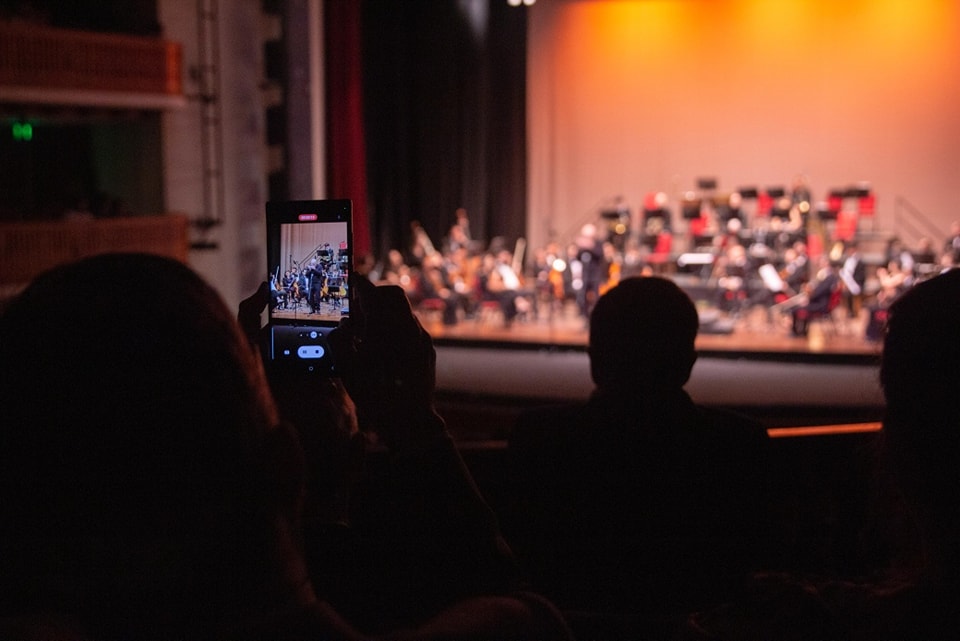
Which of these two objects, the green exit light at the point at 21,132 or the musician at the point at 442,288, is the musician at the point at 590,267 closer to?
the musician at the point at 442,288

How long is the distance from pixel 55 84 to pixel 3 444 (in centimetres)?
1060

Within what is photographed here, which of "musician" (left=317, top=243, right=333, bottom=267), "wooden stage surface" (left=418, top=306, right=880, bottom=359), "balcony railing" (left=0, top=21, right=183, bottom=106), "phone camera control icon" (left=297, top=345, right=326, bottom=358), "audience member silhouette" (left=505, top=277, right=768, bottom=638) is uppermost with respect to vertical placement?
"balcony railing" (left=0, top=21, right=183, bottom=106)

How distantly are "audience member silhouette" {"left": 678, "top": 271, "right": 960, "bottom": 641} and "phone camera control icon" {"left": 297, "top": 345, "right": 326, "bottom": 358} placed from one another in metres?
0.52

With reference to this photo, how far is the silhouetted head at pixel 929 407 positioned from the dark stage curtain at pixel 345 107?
13009 millimetres

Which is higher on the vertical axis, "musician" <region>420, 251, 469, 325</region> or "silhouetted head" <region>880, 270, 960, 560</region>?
"silhouetted head" <region>880, 270, 960, 560</region>

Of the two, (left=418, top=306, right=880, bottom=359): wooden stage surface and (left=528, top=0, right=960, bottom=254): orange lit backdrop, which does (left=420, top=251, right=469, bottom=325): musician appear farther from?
(left=528, top=0, right=960, bottom=254): orange lit backdrop

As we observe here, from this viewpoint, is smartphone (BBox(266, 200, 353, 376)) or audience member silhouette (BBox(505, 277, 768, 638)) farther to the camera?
audience member silhouette (BBox(505, 277, 768, 638))

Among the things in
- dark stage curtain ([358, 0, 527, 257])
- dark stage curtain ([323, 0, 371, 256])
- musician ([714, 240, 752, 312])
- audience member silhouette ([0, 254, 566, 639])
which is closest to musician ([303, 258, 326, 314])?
audience member silhouette ([0, 254, 566, 639])

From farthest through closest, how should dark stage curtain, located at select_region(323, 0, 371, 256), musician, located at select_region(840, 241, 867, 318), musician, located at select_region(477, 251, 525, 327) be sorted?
dark stage curtain, located at select_region(323, 0, 371, 256) → musician, located at select_region(477, 251, 525, 327) → musician, located at select_region(840, 241, 867, 318)

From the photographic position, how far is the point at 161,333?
738 millimetres

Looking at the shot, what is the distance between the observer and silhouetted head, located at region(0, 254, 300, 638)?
2.39ft

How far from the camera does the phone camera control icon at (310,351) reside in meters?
1.23

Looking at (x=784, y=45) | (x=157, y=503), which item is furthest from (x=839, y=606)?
(x=784, y=45)

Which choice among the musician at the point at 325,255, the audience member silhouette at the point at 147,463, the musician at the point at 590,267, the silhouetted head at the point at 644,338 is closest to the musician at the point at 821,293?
the musician at the point at 590,267
